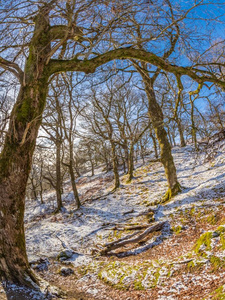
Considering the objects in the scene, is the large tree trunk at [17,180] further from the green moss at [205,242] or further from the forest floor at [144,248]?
the green moss at [205,242]

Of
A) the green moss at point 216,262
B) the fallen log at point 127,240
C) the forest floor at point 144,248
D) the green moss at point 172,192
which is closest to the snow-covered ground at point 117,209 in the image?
the forest floor at point 144,248

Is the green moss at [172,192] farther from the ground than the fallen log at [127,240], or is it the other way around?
the green moss at [172,192]

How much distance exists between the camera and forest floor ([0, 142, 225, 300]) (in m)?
→ 3.66

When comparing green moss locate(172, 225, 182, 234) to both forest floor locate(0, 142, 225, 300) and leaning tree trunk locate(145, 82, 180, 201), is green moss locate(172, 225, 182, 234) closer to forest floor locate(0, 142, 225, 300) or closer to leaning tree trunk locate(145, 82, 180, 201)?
forest floor locate(0, 142, 225, 300)

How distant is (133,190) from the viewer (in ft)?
42.1

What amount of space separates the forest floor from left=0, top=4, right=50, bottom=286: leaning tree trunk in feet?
1.57

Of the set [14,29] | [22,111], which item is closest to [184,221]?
[22,111]

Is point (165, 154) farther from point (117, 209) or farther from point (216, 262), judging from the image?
point (216, 262)

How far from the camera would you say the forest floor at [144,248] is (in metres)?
3.66

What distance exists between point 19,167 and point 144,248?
4.66 m

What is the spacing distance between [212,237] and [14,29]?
230 inches

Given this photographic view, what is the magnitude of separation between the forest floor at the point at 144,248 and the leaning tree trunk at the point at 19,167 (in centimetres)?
48

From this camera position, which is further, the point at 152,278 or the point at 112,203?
the point at 112,203

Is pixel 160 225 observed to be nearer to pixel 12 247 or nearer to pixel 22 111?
pixel 12 247
